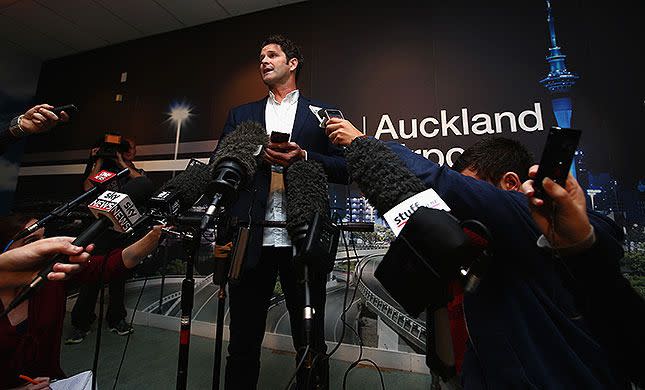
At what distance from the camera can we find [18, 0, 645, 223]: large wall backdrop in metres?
1.82

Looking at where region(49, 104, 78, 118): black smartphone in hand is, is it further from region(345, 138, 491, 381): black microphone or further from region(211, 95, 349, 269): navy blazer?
region(345, 138, 491, 381): black microphone

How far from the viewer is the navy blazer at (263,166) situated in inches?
42.6

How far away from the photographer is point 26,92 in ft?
12.3

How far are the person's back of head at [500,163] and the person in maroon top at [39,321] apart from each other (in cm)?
103

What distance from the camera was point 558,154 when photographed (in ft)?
1.62

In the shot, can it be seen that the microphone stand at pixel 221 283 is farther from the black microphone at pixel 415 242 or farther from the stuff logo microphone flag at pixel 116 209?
the black microphone at pixel 415 242

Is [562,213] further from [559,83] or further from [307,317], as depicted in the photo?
[559,83]

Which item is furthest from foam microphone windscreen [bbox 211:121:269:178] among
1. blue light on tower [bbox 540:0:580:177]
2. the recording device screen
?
blue light on tower [bbox 540:0:580:177]

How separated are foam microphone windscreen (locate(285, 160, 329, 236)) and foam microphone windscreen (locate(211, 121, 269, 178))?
0.12m

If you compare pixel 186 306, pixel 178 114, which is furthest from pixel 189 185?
pixel 178 114

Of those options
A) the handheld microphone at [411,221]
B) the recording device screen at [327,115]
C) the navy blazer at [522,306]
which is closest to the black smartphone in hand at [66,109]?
the recording device screen at [327,115]

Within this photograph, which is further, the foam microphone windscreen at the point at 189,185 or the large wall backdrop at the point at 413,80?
the large wall backdrop at the point at 413,80

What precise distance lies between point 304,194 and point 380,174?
28 cm

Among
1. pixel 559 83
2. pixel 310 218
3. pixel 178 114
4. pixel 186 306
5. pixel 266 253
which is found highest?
pixel 178 114
